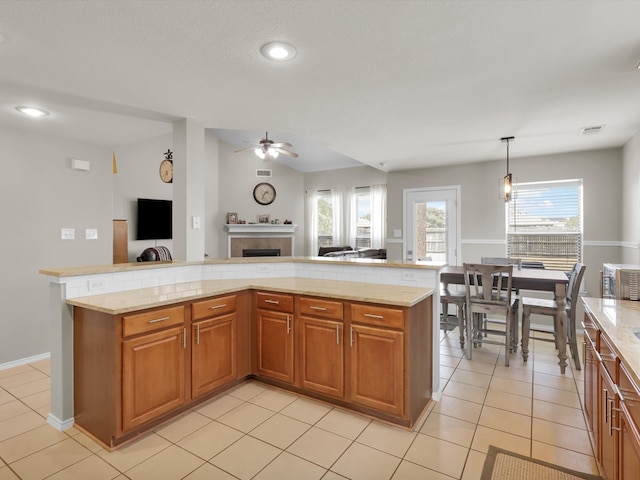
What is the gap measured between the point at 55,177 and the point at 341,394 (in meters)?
3.81

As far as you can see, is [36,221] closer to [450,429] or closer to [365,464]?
[365,464]

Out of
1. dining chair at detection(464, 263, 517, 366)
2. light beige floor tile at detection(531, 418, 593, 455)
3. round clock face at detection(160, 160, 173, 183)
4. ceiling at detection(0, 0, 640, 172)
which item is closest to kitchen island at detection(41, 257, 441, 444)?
light beige floor tile at detection(531, 418, 593, 455)

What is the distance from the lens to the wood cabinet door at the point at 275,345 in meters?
2.86

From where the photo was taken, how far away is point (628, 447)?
1.29 m

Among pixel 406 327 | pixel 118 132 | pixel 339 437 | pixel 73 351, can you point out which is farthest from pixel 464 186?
pixel 73 351

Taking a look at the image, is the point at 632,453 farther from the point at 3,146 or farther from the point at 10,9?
the point at 3,146

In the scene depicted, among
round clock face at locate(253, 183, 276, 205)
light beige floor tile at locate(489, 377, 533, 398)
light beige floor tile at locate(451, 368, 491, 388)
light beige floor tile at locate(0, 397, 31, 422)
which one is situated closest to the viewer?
light beige floor tile at locate(0, 397, 31, 422)

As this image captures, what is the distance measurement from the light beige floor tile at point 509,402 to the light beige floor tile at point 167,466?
7.29ft

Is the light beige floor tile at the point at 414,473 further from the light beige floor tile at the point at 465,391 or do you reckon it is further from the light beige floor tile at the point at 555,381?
the light beige floor tile at the point at 555,381

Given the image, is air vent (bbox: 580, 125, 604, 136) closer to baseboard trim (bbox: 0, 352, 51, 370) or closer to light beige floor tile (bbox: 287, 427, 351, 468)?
light beige floor tile (bbox: 287, 427, 351, 468)

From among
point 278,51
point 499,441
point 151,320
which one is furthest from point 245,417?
point 278,51

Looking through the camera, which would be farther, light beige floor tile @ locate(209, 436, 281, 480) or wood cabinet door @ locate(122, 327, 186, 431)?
wood cabinet door @ locate(122, 327, 186, 431)

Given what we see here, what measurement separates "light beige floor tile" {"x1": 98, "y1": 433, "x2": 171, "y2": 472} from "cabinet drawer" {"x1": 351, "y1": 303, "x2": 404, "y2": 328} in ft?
4.96

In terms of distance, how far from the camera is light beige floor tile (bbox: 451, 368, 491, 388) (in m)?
3.13
